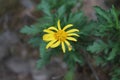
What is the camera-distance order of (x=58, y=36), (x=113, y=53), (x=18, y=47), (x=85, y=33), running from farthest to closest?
1. (x=18, y=47)
2. (x=85, y=33)
3. (x=113, y=53)
4. (x=58, y=36)

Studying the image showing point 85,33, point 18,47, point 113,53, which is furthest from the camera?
point 18,47

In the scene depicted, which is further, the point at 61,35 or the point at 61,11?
the point at 61,11

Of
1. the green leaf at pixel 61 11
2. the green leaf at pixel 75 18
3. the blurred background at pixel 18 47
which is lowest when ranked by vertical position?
the green leaf at pixel 75 18

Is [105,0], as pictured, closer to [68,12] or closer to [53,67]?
[68,12]

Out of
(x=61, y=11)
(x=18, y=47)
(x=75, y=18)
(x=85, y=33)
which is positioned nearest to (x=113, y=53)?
(x=85, y=33)

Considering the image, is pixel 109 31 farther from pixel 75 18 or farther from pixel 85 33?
pixel 75 18

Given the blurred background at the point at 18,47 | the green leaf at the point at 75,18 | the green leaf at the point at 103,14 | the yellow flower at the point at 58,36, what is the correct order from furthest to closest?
the blurred background at the point at 18,47 < the green leaf at the point at 75,18 < the green leaf at the point at 103,14 < the yellow flower at the point at 58,36

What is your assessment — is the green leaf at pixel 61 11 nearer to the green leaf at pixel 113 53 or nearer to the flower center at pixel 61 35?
the flower center at pixel 61 35

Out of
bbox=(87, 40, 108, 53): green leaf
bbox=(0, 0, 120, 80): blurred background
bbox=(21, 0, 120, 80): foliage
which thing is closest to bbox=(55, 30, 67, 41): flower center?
bbox=(21, 0, 120, 80): foliage

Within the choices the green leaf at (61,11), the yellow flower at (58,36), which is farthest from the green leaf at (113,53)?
the green leaf at (61,11)

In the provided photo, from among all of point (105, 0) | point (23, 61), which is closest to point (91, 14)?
point (105, 0)
